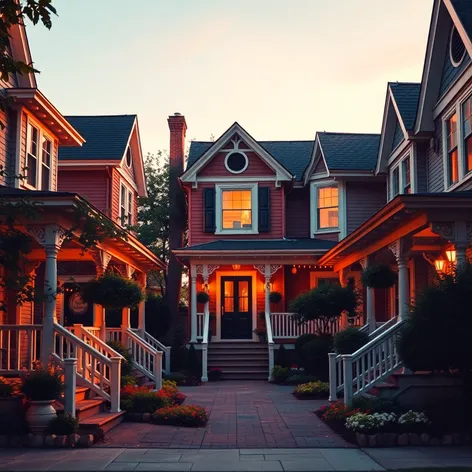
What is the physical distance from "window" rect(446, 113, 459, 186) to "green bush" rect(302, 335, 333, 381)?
541 cm

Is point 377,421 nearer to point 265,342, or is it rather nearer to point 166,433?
point 166,433

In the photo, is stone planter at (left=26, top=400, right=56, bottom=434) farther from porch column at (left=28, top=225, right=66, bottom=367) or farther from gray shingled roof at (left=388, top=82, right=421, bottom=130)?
gray shingled roof at (left=388, top=82, right=421, bottom=130)

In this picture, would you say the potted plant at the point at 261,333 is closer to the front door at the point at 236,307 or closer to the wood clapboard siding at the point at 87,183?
the front door at the point at 236,307

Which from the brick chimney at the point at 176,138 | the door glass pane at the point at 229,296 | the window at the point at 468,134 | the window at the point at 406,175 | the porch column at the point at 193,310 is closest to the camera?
the window at the point at 468,134

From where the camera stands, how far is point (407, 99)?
19766 mm

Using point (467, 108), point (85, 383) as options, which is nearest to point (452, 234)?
point (467, 108)

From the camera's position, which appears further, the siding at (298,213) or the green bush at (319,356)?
the siding at (298,213)

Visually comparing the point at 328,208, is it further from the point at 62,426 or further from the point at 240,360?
the point at 62,426

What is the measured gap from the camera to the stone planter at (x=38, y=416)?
10609 mm

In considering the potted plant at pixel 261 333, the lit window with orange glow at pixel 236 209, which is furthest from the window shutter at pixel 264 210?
the potted plant at pixel 261 333

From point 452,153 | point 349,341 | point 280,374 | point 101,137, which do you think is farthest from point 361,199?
point 349,341

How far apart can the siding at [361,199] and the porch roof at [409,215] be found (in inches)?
312

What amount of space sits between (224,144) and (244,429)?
604 inches

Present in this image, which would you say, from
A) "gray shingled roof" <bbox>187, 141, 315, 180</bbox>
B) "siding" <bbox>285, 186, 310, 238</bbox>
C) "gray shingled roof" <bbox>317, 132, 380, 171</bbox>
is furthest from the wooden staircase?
"gray shingled roof" <bbox>187, 141, 315, 180</bbox>
